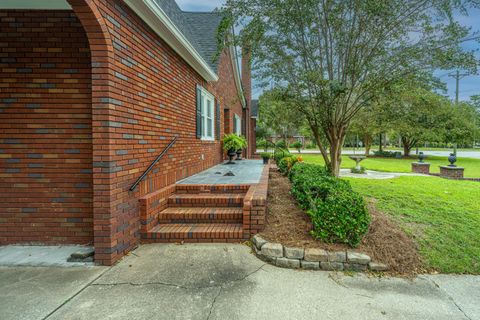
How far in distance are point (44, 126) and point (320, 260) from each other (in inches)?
164

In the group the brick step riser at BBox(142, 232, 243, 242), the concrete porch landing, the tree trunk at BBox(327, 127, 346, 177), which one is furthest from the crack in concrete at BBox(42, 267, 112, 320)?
the tree trunk at BBox(327, 127, 346, 177)

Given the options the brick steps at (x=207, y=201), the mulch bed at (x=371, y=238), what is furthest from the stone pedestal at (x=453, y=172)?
the brick steps at (x=207, y=201)

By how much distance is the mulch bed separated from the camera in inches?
129

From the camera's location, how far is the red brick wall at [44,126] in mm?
3447

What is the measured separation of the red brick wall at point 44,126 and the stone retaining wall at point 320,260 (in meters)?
2.74

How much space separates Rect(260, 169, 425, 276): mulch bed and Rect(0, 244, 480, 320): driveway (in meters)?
0.30

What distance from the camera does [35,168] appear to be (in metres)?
3.53

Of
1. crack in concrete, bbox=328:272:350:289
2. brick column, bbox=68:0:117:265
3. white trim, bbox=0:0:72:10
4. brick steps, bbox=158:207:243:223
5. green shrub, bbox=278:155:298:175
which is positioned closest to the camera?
crack in concrete, bbox=328:272:350:289

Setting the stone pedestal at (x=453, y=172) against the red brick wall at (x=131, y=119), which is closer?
the red brick wall at (x=131, y=119)

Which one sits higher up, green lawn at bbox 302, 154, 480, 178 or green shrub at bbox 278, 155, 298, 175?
green shrub at bbox 278, 155, 298, 175

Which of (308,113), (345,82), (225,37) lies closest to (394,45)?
(345,82)

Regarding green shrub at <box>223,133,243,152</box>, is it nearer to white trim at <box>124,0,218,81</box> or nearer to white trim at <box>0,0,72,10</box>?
white trim at <box>124,0,218,81</box>

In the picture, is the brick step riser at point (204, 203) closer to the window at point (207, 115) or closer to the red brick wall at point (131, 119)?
the red brick wall at point (131, 119)

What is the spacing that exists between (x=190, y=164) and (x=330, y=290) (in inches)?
187
